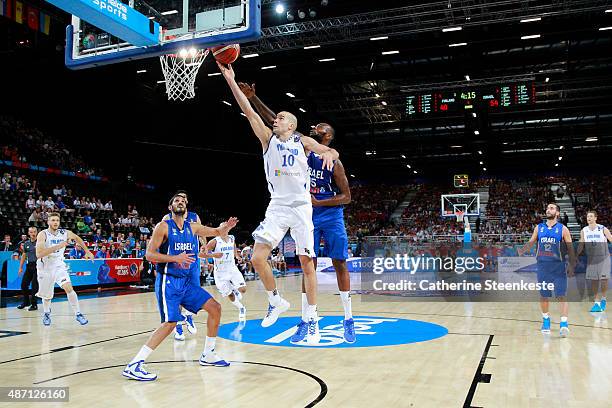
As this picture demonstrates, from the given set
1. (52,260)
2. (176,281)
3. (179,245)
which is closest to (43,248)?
(52,260)

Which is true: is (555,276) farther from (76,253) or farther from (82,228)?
(82,228)

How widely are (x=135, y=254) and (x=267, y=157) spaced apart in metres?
12.8

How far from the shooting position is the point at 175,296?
475 cm

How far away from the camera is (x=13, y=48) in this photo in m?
18.4

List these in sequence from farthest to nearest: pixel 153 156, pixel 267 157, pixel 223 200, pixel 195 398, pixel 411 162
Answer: pixel 411 162
pixel 223 200
pixel 153 156
pixel 267 157
pixel 195 398

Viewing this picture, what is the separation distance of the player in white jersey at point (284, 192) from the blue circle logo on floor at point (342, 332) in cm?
103

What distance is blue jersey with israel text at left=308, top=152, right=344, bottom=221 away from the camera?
5.96 m

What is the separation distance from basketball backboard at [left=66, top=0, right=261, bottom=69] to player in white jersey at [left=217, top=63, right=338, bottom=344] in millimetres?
1172

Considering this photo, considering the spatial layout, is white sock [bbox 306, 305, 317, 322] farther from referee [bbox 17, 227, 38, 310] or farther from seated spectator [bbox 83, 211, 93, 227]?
seated spectator [bbox 83, 211, 93, 227]

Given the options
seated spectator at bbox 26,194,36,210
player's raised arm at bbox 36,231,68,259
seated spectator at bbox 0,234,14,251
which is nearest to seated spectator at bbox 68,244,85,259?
seated spectator at bbox 0,234,14,251

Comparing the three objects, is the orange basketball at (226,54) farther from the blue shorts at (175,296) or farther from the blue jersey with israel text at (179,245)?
the blue shorts at (175,296)

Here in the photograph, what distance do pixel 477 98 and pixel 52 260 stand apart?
1323 centimetres

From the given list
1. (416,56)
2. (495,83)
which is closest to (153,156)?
(416,56)

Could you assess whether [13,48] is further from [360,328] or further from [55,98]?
[360,328]
